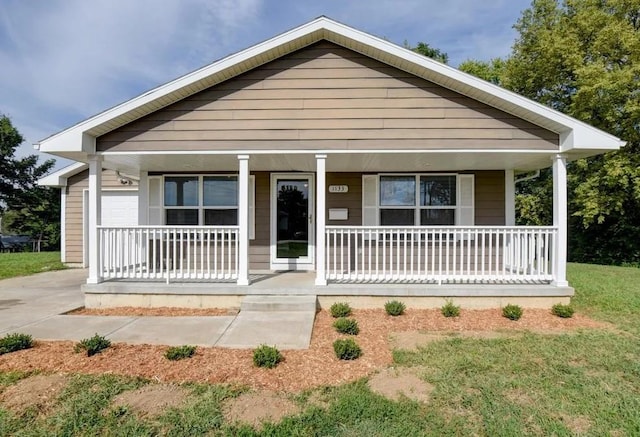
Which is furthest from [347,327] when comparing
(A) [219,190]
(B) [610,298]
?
(B) [610,298]

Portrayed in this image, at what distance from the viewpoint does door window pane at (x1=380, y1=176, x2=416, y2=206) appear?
786 cm

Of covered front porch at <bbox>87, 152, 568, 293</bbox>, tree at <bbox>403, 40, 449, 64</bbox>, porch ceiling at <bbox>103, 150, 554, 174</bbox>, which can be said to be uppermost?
tree at <bbox>403, 40, 449, 64</bbox>

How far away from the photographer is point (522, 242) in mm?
6430

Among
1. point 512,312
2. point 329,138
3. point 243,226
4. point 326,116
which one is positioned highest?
point 326,116

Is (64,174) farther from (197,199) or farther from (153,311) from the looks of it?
(153,311)

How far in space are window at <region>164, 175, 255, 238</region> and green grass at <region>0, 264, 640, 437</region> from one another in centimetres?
485

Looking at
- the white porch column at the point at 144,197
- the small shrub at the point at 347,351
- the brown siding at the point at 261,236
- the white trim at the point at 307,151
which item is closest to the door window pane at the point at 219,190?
the brown siding at the point at 261,236

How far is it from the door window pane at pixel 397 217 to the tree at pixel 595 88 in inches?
448

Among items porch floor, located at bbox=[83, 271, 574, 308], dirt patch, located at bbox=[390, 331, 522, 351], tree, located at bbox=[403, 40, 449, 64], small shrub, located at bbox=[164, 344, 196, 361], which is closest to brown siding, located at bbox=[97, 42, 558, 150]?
porch floor, located at bbox=[83, 271, 574, 308]

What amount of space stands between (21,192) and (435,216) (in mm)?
30252

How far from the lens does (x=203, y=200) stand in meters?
8.05

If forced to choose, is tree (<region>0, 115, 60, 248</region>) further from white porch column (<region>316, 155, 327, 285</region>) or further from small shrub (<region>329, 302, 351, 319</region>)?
small shrub (<region>329, 302, 351, 319</region>)

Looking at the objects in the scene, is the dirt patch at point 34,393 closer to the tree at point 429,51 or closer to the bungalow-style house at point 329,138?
the bungalow-style house at point 329,138

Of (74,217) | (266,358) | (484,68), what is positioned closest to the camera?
(266,358)
